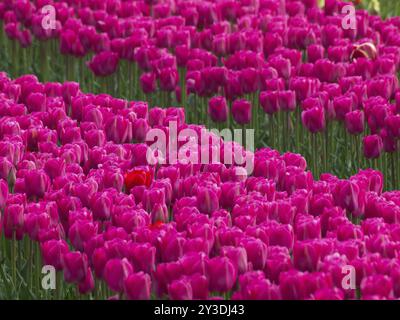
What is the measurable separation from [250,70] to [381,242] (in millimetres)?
2884

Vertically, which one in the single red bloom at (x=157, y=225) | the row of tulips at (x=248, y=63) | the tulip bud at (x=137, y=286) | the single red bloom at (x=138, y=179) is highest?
the row of tulips at (x=248, y=63)

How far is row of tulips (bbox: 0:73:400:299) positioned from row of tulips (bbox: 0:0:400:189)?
0.98 metres

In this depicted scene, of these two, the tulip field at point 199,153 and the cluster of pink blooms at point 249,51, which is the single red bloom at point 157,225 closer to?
the tulip field at point 199,153

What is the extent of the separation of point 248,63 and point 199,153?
1917 mm

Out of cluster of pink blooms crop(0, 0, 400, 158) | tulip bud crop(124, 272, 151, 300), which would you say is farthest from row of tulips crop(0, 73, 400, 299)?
cluster of pink blooms crop(0, 0, 400, 158)

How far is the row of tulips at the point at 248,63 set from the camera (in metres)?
6.46

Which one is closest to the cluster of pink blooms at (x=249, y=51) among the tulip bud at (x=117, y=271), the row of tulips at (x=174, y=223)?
the row of tulips at (x=174, y=223)

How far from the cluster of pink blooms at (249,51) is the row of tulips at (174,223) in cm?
97

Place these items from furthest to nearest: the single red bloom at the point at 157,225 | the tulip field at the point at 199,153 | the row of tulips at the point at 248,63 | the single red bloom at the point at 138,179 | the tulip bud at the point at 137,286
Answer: the row of tulips at the point at 248,63
the single red bloom at the point at 138,179
the single red bloom at the point at 157,225
the tulip field at the point at 199,153
the tulip bud at the point at 137,286

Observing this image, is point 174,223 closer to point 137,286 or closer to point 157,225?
point 157,225

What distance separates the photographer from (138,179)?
5125 mm

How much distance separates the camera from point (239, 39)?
7.72m

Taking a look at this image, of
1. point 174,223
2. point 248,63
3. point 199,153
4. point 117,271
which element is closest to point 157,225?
point 174,223

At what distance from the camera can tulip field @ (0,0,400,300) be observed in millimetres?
4137
